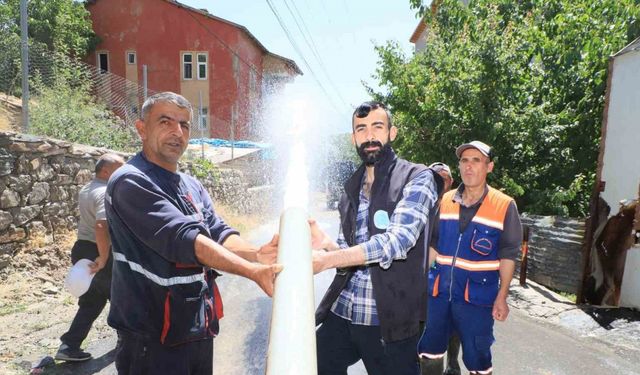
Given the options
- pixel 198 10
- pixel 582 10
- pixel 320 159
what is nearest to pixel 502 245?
pixel 582 10

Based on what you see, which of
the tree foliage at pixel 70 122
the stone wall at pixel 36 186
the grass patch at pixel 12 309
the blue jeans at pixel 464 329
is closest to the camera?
the blue jeans at pixel 464 329

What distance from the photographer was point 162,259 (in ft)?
6.79

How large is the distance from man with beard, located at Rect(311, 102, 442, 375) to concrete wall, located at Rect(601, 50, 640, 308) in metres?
4.91

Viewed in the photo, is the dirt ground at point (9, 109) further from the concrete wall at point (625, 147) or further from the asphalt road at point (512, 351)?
the concrete wall at point (625, 147)

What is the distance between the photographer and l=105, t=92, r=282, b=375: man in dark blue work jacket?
1.95 metres

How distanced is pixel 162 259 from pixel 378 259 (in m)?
1.00

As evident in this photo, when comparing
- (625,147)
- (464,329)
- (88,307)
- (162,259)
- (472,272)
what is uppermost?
(625,147)

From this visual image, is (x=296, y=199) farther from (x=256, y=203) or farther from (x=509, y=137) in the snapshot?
(x=256, y=203)

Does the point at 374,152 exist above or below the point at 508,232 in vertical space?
above

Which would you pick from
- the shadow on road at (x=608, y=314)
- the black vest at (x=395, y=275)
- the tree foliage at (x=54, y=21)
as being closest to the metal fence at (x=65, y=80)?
the black vest at (x=395, y=275)

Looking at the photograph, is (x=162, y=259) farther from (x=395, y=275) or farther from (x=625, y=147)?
(x=625, y=147)

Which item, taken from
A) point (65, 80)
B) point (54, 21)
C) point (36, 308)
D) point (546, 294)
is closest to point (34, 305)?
point (36, 308)

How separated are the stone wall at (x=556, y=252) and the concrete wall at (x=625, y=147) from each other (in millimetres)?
612

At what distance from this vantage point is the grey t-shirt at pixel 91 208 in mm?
4082
